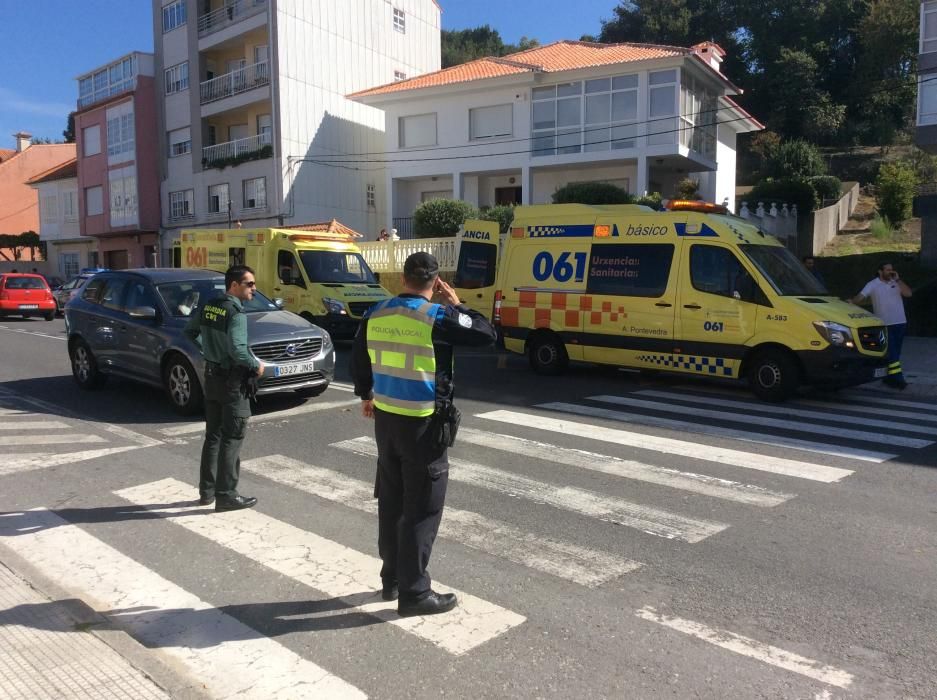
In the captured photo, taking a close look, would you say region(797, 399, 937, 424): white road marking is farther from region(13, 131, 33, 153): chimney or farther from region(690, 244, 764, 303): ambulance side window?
region(13, 131, 33, 153): chimney

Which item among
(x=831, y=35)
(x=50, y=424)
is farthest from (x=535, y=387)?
(x=831, y=35)

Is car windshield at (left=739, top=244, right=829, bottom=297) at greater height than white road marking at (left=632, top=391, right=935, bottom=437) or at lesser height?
greater

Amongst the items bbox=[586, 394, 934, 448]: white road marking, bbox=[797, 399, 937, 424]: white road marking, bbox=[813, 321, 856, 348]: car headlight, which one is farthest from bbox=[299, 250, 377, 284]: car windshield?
bbox=[813, 321, 856, 348]: car headlight

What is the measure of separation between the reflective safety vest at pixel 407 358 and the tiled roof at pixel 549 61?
25568 millimetres

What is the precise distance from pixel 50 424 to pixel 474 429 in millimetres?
4777

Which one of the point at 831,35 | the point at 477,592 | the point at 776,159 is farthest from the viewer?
the point at 831,35

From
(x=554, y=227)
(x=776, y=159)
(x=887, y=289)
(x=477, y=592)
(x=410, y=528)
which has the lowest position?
(x=477, y=592)

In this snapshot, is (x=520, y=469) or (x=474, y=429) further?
(x=474, y=429)

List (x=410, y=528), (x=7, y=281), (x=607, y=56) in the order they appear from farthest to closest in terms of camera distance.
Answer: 1. (x=607, y=56)
2. (x=7, y=281)
3. (x=410, y=528)

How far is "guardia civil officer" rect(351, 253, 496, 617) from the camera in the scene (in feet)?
12.7

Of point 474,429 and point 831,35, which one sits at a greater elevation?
point 831,35

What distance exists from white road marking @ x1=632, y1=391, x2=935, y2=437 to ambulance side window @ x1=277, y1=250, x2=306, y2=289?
7.90 m

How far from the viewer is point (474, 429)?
8.38m

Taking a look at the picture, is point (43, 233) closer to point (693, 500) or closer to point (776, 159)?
point (776, 159)
